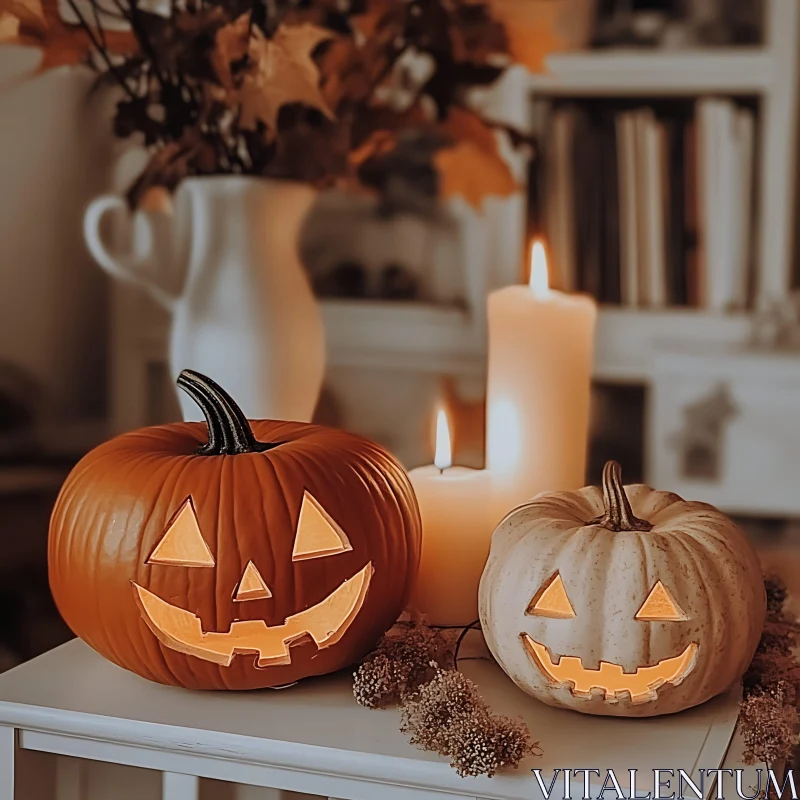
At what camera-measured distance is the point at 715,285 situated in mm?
1678

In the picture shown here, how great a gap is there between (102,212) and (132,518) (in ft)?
1.52

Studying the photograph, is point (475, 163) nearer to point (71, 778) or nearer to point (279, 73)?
point (279, 73)

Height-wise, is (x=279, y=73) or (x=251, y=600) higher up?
(x=279, y=73)

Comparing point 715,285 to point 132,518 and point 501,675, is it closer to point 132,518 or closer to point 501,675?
point 501,675

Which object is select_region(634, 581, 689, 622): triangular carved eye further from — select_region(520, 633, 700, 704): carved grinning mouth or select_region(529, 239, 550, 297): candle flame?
select_region(529, 239, 550, 297): candle flame

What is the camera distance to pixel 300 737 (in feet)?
1.95

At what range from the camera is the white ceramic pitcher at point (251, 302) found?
921 mm

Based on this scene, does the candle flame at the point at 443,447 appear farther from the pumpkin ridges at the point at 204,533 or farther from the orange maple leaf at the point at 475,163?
the orange maple leaf at the point at 475,163

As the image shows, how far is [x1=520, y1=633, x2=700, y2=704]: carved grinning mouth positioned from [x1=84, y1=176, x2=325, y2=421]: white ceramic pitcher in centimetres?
38

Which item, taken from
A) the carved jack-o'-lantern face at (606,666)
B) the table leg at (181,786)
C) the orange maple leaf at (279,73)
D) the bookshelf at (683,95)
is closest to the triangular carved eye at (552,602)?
the carved jack-o'-lantern face at (606,666)

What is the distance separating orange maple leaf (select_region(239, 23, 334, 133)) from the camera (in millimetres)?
886

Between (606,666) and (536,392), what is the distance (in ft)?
0.75

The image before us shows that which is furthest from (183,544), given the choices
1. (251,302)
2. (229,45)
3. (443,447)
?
(229,45)

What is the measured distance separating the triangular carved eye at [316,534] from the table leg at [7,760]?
21 centimetres
